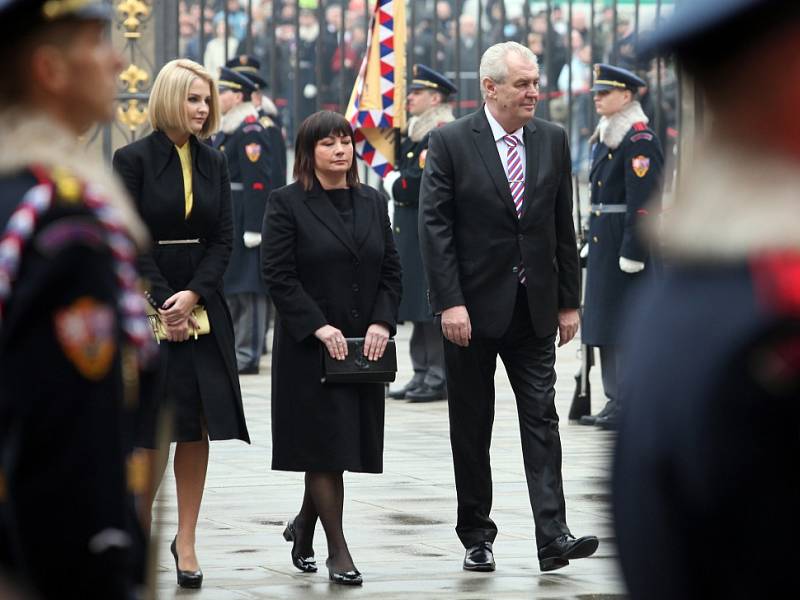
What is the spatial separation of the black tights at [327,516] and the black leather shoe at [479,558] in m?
0.43

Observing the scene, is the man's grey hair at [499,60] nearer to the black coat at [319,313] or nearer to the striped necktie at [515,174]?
the striped necktie at [515,174]

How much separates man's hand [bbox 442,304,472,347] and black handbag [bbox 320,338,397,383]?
1.10ft

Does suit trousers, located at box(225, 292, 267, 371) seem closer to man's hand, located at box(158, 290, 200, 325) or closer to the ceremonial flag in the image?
the ceremonial flag

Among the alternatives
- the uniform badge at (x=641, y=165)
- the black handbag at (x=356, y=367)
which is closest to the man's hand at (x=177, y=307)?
the black handbag at (x=356, y=367)

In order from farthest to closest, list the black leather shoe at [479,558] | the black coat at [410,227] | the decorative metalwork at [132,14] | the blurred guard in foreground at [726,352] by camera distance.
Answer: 1. the black coat at [410,227]
2. the decorative metalwork at [132,14]
3. the black leather shoe at [479,558]
4. the blurred guard in foreground at [726,352]

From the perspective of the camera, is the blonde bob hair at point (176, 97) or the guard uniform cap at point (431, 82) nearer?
the blonde bob hair at point (176, 97)

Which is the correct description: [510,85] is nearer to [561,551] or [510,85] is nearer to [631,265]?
[561,551]

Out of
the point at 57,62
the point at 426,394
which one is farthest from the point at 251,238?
the point at 57,62

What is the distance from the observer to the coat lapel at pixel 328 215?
6391mm

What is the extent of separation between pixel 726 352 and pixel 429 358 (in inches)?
408

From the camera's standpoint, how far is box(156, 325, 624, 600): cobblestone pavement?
601 centimetres

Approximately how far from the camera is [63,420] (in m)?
2.05

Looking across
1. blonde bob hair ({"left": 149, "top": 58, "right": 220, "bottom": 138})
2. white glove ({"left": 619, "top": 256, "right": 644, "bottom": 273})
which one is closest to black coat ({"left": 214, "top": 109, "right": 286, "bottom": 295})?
white glove ({"left": 619, "top": 256, "right": 644, "bottom": 273})

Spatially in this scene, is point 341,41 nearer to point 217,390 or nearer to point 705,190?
point 217,390
